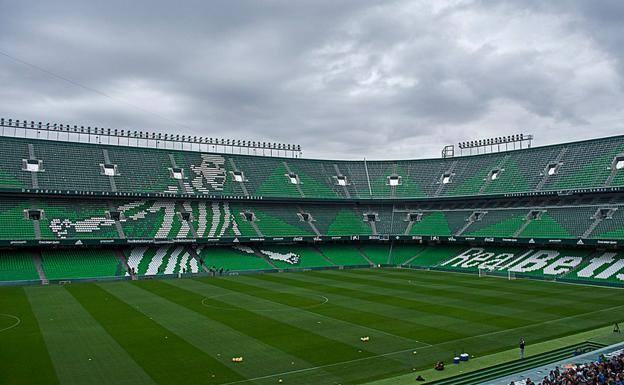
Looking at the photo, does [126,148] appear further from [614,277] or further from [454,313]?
[614,277]

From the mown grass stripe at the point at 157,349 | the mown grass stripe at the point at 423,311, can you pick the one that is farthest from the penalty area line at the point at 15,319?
the mown grass stripe at the point at 423,311

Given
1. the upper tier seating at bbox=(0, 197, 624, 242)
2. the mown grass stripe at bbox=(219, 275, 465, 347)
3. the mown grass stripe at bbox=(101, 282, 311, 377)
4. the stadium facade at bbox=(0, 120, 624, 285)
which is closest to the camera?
the mown grass stripe at bbox=(101, 282, 311, 377)

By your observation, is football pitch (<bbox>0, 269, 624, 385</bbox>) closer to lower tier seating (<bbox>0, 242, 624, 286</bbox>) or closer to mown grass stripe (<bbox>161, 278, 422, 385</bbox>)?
mown grass stripe (<bbox>161, 278, 422, 385</bbox>)

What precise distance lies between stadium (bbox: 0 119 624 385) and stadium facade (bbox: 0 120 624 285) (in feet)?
0.93

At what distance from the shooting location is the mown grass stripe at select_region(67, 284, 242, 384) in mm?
22766

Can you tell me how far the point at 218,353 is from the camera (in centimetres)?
2611

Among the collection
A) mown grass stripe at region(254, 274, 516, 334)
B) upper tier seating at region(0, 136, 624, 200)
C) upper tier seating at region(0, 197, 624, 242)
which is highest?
upper tier seating at region(0, 136, 624, 200)

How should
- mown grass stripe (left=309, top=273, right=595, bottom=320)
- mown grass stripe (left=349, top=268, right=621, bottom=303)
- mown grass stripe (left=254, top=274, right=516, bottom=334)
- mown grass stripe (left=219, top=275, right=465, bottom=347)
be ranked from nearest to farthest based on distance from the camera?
mown grass stripe (left=219, top=275, right=465, bottom=347) < mown grass stripe (left=254, top=274, right=516, bottom=334) < mown grass stripe (left=309, top=273, right=595, bottom=320) < mown grass stripe (left=349, top=268, right=621, bottom=303)

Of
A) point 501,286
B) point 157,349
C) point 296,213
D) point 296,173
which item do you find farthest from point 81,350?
point 296,173

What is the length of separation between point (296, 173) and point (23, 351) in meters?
59.1

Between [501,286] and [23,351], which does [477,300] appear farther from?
[23,351]

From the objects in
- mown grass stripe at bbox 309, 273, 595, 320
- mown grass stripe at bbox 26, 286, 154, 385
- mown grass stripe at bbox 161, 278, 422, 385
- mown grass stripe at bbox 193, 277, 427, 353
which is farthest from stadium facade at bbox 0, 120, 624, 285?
mown grass stripe at bbox 161, 278, 422, 385

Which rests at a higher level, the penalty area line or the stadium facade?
the stadium facade

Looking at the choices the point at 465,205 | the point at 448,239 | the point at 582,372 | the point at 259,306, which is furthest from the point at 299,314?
the point at 465,205
